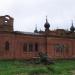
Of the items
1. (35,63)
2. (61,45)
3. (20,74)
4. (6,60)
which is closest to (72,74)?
(20,74)

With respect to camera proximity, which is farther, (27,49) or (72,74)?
(27,49)

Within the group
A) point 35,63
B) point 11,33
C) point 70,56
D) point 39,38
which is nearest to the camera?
point 35,63

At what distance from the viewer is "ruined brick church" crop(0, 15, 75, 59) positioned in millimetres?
43188

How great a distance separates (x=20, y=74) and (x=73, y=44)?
73.3 feet

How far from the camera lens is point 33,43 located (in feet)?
152

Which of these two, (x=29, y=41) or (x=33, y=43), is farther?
(x=33, y=43)

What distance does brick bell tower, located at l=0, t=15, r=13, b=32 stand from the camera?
1703 inches

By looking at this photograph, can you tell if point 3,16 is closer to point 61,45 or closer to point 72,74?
point 61,45

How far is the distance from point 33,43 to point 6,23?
16.9ft

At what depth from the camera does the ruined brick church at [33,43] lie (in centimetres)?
4319

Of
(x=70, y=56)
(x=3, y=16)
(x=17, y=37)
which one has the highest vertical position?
(x=3, y=16)

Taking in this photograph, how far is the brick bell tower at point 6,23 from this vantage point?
4325cm

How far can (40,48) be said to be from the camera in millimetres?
46906

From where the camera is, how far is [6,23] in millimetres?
43781
